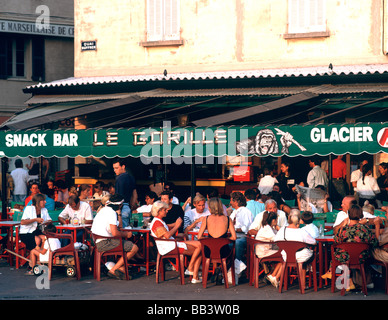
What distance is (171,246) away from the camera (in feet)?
39.5

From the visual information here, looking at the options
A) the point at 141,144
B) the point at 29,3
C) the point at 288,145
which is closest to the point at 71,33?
the point at 29,3

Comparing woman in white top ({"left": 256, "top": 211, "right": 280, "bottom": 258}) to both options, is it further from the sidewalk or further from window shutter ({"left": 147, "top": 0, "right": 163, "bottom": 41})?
window shutter ({"left": 147, "top": 0, "right": 163, "bottom": 41})

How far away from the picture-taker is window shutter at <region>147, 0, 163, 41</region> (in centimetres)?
1870

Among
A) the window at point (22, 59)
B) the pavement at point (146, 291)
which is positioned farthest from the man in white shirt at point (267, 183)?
the window at point (22, 59)

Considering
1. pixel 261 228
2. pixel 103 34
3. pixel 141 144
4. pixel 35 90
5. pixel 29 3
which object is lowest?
pixel 261 228

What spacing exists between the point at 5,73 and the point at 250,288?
16.8 meters

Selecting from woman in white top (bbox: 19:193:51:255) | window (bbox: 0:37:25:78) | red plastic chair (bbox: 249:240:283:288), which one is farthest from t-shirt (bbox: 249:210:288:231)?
window (bbox: 0:37:25:78)

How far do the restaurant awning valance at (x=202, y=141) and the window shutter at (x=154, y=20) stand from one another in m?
4.81

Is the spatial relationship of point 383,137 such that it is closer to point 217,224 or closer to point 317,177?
point 217,224

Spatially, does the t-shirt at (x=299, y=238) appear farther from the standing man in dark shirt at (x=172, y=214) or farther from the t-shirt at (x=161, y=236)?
the standing man in dark shirt at (x=172, y=214)

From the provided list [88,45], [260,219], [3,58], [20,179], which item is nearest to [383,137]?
[260,219]
